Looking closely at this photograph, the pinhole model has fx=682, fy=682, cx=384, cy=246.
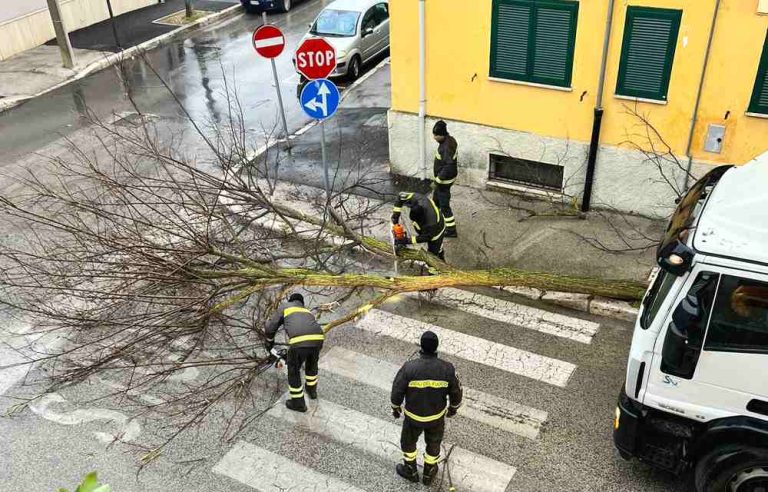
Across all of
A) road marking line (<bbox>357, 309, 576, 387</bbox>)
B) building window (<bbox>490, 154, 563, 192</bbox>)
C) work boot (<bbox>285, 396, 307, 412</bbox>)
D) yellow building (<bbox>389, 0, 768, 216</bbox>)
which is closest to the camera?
work boot (<bbox>285, 396, 307, 412</bbox>)

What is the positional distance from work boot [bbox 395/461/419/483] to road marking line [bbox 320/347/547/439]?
0.88 metres

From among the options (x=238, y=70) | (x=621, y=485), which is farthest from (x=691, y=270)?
(x=238, y=70)

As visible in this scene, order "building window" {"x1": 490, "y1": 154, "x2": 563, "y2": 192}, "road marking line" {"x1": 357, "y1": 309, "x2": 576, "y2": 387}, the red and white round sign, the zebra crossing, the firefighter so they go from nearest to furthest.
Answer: the zebra crossing
"road marking line" {"x1": 357, "y1": 309, "x2": 576, "y2": 387}
the firefighter
"building window" {"x1": 490, "y1": 154, "x2": 563, "y2": 192}
the red and white round sign

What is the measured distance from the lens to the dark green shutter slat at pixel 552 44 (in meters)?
9.17

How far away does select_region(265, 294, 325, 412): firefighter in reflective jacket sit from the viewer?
6.51 meters

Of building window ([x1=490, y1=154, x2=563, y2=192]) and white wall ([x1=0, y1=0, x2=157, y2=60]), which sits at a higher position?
white wall ([x1=0, y1=0, x2=157, y2=60])

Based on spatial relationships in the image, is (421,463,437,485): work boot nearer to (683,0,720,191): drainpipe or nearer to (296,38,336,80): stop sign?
(683,0,720,191): drainpipe

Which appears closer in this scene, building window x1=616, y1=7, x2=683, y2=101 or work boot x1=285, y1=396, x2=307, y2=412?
work boot x1=285, y1=396, x2=307, y2=412

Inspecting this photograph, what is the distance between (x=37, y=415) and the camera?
271 inches

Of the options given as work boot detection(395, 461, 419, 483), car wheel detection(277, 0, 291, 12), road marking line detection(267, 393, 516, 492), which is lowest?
road marking line detection(267, 393, 516, 492)

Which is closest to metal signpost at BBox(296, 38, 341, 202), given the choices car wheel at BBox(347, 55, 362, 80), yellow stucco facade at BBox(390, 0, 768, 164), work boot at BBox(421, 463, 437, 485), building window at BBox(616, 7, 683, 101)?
yellow stucco facade at BBox(390, 0, 768, 164)

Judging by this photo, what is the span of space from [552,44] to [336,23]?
317 inches

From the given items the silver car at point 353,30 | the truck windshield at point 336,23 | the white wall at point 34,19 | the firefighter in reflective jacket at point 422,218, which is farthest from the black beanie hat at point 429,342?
the white wall at point 34,19

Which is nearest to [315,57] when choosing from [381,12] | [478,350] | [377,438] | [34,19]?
[478,350]
